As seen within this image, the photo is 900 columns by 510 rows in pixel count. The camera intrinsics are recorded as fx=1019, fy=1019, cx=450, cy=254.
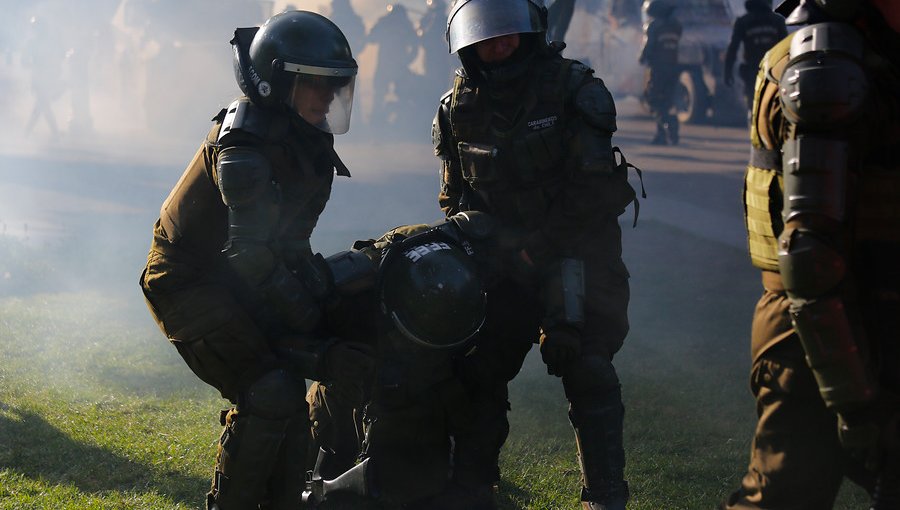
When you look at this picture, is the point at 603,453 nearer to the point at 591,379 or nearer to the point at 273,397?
the point at 591,379

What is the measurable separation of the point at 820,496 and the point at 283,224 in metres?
2.18

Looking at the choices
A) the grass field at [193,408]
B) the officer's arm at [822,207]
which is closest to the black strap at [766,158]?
the officer's arm at [822,207]

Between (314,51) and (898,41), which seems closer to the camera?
(898,41)

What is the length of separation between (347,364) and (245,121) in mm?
976

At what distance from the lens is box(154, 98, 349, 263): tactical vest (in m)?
3.86

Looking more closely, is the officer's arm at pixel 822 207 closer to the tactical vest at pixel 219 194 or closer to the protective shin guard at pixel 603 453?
the protective shin guard at pixel 603 453

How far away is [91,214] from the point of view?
534 inches

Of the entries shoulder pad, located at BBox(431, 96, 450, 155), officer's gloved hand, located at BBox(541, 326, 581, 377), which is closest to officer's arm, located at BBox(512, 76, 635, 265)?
officer's gloved hand, located at BBox(541, 326, 581, 377)

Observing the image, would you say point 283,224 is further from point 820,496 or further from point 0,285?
point 0,285

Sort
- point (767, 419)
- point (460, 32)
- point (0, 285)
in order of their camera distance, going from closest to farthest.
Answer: point (767, 419)
point (460, 32)
point (0, 285)

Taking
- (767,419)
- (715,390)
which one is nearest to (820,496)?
(767,419)

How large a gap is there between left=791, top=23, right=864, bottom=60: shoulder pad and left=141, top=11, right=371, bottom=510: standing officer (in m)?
1.86

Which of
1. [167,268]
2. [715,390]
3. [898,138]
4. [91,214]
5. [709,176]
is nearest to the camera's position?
[898,138]

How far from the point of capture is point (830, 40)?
2656mm
